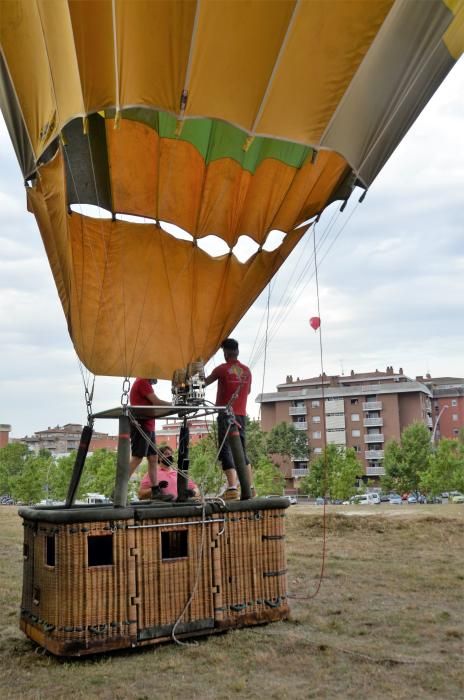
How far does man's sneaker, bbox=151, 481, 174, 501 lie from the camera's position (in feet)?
22.4

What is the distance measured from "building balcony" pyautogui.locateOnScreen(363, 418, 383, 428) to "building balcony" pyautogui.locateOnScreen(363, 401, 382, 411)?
3.78ft

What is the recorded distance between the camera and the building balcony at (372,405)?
70.0m

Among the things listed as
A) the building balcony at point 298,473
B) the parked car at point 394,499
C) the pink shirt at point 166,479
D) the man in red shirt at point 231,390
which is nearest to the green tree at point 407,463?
the parked car at point 394,499

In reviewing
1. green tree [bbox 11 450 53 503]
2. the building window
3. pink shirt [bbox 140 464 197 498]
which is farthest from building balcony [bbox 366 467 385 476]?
the building window

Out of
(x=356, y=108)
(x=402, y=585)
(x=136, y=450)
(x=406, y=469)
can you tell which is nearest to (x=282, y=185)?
(x=356, y=108)

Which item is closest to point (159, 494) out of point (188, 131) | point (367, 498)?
point (188, 131)

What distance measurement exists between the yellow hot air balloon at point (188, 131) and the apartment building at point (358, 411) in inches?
2383

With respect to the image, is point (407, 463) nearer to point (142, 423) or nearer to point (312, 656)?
point (142, 423)

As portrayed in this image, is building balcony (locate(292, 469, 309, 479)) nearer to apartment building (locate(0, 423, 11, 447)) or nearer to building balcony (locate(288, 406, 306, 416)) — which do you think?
building balcony (locate(288, 406, 306, 416))

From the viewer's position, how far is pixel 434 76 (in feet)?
20.6

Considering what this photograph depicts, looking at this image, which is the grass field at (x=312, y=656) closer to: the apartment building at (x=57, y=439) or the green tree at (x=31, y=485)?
the green tree at (x=31, y=485)

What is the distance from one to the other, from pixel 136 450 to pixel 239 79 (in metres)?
3.73

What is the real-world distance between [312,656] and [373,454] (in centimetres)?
6813

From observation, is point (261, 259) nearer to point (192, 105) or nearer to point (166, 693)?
point (192, 105)
